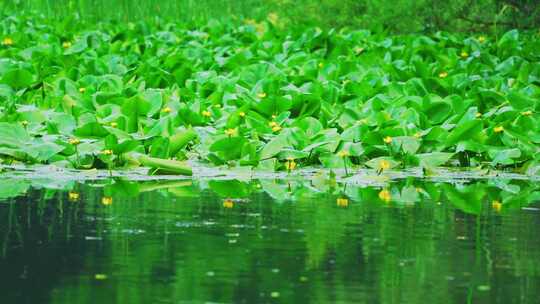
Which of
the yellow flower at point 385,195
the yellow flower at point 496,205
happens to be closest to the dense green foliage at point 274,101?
the yellow flower at point 385,195

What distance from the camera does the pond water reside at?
3.95 meters

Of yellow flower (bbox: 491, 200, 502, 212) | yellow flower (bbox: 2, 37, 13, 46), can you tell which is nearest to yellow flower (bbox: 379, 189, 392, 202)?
yellow flower (bbox: 491, 200, 502, 212)

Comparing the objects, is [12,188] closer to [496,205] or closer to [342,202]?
[342,202]

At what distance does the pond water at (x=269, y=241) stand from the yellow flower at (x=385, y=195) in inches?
0.6

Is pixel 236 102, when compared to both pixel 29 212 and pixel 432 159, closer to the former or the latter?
pixel 432 159

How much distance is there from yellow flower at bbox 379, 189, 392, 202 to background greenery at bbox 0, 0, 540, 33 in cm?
637

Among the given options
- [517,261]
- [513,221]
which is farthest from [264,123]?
[517,261]

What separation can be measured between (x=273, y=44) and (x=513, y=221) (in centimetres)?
622

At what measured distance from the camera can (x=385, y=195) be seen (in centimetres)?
579

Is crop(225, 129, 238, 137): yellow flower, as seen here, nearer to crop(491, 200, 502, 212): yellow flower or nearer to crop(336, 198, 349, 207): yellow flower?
crop(336, 198, 349, 207): yellow flower

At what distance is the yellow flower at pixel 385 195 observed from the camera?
568 centimetres

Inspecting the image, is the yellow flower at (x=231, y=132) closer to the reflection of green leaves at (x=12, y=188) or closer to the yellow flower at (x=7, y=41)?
the reflection of green leaves at (x=12, y=188)

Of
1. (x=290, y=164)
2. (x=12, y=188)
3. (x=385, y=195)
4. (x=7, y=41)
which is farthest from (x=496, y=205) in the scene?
(x=7, y=41)

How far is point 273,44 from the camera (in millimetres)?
11266
